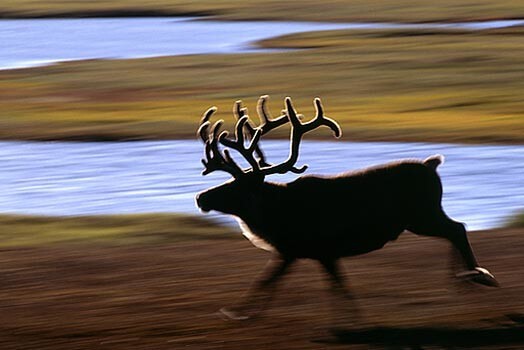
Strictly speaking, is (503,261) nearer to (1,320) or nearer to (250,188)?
(250,188)

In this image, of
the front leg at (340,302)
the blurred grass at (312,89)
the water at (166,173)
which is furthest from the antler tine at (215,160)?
the blurred grass at (312,89)

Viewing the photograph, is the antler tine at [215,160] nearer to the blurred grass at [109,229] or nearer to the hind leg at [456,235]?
the hind leg at [456,235]

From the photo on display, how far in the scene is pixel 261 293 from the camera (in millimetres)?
10477

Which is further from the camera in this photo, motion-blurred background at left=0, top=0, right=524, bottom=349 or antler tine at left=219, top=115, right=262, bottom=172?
motion-blurred background at left=0, top=0, right=524, bottom=349

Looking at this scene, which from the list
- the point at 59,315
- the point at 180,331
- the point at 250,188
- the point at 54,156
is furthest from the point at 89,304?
the point at 54,156

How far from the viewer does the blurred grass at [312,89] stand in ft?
81.0

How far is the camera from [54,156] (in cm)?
2175

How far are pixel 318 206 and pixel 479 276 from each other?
1.45 m

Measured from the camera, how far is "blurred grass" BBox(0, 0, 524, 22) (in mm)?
54500

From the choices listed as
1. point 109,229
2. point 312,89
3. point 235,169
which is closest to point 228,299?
point 235,169

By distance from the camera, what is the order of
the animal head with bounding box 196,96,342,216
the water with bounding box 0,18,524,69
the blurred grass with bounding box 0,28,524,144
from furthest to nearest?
the water with bounding box 0,18,524,69 → the blurred grass with bounding box 0,28,524,144 → the animal head with bounding box 196,96,342,216

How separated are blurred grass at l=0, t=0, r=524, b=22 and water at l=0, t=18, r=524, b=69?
2.25 meters

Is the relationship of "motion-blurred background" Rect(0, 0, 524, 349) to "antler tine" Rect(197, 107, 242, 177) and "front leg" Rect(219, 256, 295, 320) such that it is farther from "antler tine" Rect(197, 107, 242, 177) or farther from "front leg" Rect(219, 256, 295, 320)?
"antler tine" Rect(197, 107, 242, 177)

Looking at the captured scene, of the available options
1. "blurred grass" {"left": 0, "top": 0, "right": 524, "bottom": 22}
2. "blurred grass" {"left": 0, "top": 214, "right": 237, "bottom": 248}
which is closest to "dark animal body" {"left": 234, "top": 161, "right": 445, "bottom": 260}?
"blurred grass" {"left": 0, "top": 214, "right": 237, "bottom": 248}
